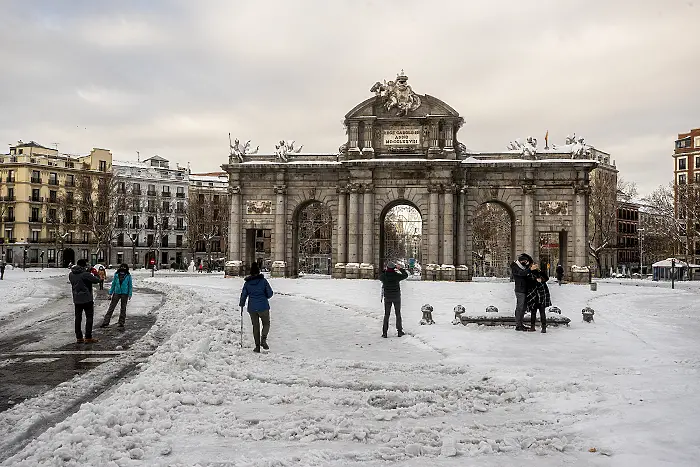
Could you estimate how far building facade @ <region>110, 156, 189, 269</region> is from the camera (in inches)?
3551

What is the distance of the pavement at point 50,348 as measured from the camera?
984 cm

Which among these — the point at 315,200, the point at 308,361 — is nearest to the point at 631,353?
the point at 308,361

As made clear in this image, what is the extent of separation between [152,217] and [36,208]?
15.6 metres

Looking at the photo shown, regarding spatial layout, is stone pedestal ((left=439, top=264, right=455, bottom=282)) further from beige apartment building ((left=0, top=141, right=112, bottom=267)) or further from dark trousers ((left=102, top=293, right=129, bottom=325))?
beige apartment building ((left=0, top=141, right=112, bottom=267))

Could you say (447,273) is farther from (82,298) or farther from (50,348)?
(50,348)

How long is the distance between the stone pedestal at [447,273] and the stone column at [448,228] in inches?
15.7

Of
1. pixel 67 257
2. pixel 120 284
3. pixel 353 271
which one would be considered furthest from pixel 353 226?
pixel 67 257

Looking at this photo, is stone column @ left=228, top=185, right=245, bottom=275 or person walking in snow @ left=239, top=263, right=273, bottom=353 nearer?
person walking in snow @ left=239, top=263, right=273, bottom=353

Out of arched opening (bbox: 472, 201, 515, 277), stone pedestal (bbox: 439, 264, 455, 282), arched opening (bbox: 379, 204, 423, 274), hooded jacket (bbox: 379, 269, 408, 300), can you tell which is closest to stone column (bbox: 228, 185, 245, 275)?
arched opening (bbox: 379, 204, 423, 274)

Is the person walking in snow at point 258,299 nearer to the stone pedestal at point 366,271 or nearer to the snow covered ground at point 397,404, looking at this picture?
the snow covered ground at point 397,404

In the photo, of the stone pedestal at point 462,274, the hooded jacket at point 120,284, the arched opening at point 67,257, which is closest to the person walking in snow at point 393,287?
the hooded jacket at point 120,284

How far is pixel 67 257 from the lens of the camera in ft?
282

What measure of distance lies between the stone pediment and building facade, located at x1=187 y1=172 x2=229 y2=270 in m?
41.6

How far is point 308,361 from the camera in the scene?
38.2ft
